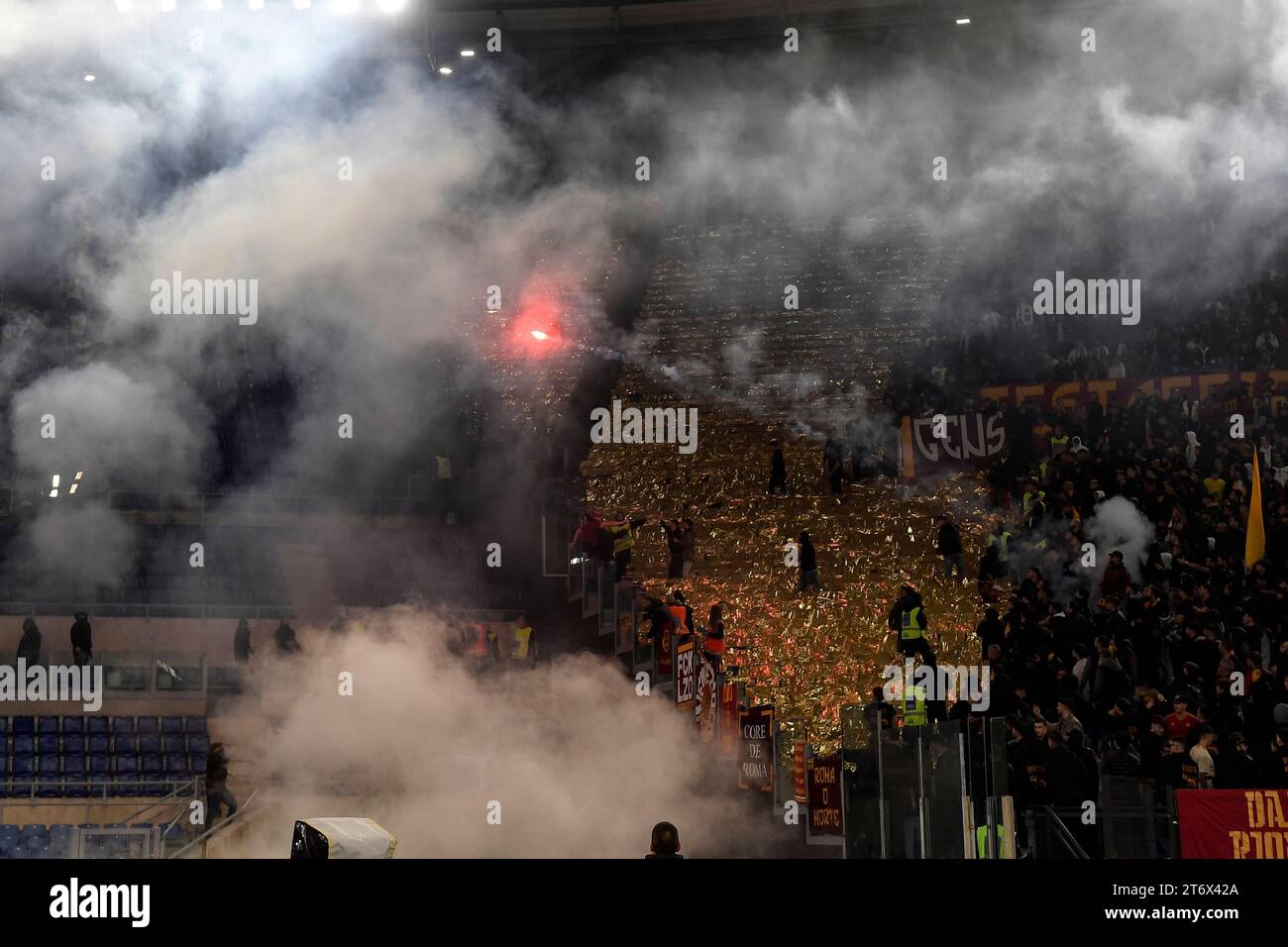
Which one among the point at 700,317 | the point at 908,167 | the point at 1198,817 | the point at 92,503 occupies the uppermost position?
the point at 908,167

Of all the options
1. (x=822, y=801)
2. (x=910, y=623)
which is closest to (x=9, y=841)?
(x=822, y=801)

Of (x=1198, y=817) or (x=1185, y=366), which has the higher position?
(x=1185, y=366)

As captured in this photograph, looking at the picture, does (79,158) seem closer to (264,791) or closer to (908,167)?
(264,791)

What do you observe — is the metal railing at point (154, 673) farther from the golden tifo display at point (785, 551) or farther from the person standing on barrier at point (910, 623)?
the person standing on barrier at point (910, 623)

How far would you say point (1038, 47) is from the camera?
1855 centimetres

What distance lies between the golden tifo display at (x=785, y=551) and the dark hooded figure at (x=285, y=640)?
3.39m

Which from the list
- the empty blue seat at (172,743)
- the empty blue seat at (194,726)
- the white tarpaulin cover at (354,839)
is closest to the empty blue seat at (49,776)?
the empty blue seat at (172,743)

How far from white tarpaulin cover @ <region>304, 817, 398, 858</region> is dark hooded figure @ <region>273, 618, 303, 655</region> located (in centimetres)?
886

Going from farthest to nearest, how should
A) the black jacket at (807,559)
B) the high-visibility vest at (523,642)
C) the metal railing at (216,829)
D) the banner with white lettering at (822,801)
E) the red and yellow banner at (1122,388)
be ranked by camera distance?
the red and yellow banner at (1122,388) → the black jacket at (807,559) → the high-visibility vest at (523,642) → the metal railing at (216,829) → the banner with white lettering at (822,801)

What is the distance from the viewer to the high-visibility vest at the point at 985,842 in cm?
718

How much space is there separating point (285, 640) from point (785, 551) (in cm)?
501

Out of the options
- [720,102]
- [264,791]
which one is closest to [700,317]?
[720,102]

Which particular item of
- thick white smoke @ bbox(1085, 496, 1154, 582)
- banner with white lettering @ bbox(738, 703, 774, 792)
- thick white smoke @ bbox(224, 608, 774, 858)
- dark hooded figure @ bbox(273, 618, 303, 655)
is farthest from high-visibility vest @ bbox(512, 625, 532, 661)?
thick white smoke @ bbox(1085, 496, 1154, 582)

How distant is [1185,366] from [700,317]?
20.1ft
